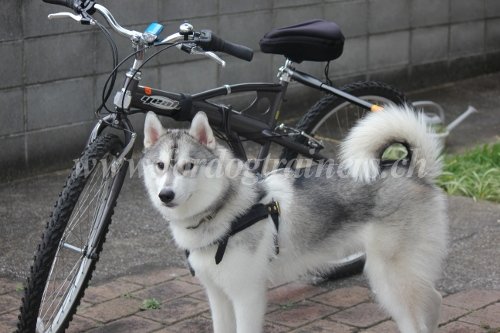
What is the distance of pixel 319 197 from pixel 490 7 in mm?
6339

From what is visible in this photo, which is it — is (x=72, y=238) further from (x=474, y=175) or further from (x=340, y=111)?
(x=474, y=175)

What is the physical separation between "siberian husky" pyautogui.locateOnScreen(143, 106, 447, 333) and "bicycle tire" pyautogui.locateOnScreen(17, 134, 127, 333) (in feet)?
1.22

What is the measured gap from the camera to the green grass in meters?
6.76

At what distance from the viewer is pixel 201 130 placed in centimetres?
401

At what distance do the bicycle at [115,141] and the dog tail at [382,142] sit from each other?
0.78m

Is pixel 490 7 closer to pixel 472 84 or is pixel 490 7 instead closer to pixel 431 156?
pixel 472 84

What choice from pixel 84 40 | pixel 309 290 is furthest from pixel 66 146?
pixel 309 290

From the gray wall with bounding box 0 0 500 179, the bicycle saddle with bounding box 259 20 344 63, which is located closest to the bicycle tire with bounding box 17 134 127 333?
the bicycle saddle with bounding box 259 20 344 63

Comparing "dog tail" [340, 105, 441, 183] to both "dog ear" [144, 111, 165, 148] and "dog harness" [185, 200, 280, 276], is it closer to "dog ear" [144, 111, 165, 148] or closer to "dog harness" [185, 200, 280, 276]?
"dog harness" [185, 200, 280, 276]

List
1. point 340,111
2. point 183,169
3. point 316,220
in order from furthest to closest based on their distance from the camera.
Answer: point 340,111 < point 316,220 < point 183,169

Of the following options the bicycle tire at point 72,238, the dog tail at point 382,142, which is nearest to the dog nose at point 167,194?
the bicycle tire at point 72,238

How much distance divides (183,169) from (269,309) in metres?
1.34

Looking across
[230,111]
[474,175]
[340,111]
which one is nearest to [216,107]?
[230,111]

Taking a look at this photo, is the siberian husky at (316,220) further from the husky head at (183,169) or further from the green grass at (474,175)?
the green grass at (474,175)
